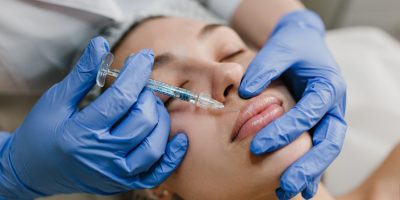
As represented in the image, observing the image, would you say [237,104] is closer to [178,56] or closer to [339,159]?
[178,56]

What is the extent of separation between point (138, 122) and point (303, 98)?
41cm

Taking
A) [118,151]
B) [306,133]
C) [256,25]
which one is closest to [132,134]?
[118,151]

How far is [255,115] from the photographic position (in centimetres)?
96

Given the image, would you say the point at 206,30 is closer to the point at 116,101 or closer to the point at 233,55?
the point at 233,55

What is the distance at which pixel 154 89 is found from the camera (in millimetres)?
1013

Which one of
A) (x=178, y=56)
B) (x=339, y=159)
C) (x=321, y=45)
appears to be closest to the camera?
(x=178, y=56)

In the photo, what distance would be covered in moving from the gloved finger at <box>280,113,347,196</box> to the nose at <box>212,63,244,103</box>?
0.78 feet

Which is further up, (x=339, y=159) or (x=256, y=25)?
(x=256, y=25)

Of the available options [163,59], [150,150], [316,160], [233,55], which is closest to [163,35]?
[163,59]

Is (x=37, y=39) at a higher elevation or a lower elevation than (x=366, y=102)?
higher

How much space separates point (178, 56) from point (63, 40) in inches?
17.4

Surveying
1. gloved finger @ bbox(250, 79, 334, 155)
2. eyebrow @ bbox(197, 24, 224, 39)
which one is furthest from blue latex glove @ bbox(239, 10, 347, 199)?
eyebrow @ bbox(197, 24, 224, 39)

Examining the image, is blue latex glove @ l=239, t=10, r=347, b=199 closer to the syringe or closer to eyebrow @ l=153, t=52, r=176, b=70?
the syringe

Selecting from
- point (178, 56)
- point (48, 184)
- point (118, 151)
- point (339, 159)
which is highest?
point (178, 56)
